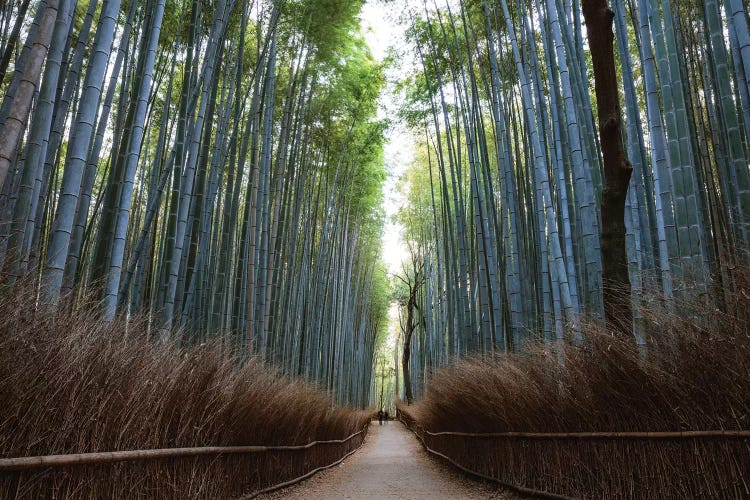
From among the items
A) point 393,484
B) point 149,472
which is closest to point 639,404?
point 149,472

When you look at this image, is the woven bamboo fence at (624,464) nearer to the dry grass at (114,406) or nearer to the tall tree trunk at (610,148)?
the tall tree trunk at (610,148)

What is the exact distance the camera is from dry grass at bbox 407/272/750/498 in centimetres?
161

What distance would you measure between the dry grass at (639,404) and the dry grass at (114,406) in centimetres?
176

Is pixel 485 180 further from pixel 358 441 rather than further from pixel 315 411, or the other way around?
pixel 358 441

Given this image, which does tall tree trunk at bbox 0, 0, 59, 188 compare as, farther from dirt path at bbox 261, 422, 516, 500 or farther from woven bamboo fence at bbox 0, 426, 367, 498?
dirt path at bbox 261, 422, 516, 500

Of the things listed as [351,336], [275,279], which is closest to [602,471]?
[275,279]

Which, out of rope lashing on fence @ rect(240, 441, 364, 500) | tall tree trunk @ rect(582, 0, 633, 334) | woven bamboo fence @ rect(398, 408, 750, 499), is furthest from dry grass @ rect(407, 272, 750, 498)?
rope lashing on fence @ rect(240, 441, 364, 500)

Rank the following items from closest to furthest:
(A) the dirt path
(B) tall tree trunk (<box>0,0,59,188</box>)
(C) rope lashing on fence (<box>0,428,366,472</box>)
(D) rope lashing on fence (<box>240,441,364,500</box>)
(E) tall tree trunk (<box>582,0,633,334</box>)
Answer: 1. (C) rope lashing on fence (<box>0,428,366,472</box>)
2. (B) tall tree trunk (<box>0,0,59,188</box>)
3. (E) tall tree trunk (<box>582,0,633,334</box>)
4. (D) rope lashing on fence (<box>240,441,364,500</box>)
5. (A) the dirt path

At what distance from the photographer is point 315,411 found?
508 cm

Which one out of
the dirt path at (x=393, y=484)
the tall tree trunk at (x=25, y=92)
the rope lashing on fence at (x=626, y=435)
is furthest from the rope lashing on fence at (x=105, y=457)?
the rope lashing on fence at (x=626, y=435)

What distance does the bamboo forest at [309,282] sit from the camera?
165 cm

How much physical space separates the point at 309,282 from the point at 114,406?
628cm

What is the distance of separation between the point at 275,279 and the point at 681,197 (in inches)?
172

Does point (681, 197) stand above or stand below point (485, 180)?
below
